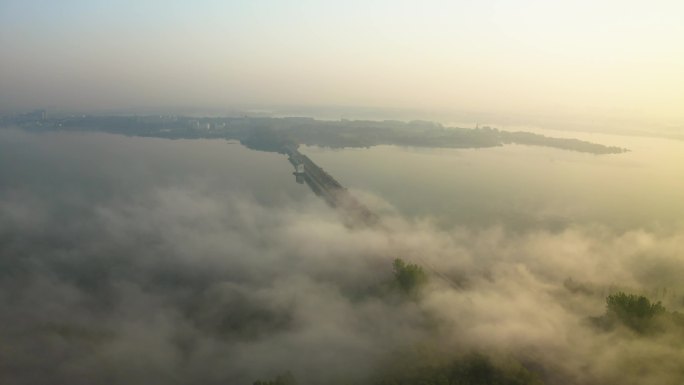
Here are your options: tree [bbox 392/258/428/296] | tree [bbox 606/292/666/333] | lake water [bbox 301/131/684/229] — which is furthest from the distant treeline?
tree [bbox 606/292/666/333]

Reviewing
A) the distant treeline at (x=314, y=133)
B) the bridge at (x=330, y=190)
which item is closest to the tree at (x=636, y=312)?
the bridge at (x=330, y=190)

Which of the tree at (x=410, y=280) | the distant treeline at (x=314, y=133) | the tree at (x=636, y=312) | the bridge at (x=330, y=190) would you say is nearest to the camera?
the tree at (x=636, y=312)

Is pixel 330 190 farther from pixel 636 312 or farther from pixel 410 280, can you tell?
pixel 636 312

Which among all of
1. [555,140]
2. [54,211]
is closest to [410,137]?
[555,140]

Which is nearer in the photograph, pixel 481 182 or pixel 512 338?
pixel 512 338

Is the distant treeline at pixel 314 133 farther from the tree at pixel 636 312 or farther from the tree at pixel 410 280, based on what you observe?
the tree at pixel 636 312

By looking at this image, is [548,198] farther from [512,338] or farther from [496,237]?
[512,338]
